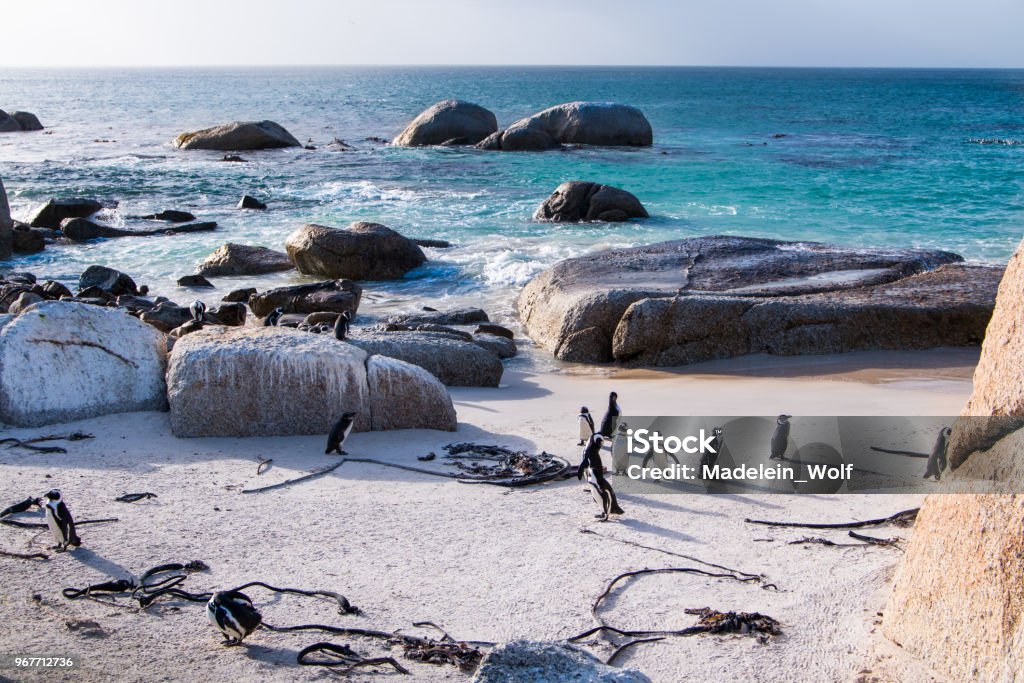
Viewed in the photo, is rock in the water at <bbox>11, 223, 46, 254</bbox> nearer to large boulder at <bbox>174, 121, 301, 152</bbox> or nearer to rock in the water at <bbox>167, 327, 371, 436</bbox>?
rock in the water at <bbox>167, 327, 371, 436</bbox>

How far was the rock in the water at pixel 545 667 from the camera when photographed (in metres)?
2.71

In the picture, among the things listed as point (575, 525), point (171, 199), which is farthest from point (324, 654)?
point (171, 199)

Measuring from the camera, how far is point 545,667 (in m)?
2.77

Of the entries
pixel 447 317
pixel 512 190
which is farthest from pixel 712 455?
pixel 512 190

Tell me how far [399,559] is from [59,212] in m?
18.7

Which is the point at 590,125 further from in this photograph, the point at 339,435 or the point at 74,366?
the point at 339,435

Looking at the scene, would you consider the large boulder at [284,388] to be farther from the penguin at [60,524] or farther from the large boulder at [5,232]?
the large boulder at [5,232]

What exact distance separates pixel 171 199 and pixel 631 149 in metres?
17.8

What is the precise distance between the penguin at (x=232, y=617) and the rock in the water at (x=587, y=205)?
17118mm

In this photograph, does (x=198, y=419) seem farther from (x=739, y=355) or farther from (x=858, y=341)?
(x=858, y=341)

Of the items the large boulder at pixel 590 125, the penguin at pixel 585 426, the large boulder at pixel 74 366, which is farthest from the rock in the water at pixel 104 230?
the large boulder at pixel 590 125

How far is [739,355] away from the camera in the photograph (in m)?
10.2

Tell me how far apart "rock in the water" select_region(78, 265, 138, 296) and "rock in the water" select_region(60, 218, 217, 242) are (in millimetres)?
5118

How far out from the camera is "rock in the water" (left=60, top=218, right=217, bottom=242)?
62.0 feet
